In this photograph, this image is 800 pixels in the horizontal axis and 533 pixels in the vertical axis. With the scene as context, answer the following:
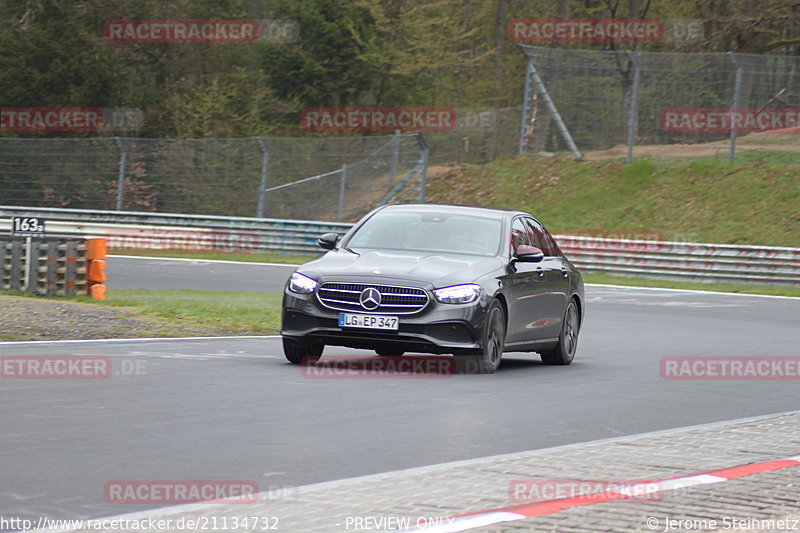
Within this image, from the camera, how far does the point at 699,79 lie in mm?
35281

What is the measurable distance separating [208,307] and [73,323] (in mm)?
4202

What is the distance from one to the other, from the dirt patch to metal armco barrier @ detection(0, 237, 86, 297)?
5.95ft

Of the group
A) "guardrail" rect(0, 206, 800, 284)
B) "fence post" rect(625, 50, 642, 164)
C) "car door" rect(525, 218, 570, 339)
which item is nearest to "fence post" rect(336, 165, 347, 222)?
"guardrail" rect(0, 206, 800, 284)

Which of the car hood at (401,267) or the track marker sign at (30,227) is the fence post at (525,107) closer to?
the track marker sign at (30,227)

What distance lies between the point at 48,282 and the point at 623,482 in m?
13.4

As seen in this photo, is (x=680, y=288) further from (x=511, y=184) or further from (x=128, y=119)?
(x=128, y=119)

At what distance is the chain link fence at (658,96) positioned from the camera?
1357 inches

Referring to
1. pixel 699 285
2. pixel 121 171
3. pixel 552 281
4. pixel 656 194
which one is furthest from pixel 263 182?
pixel 552 281

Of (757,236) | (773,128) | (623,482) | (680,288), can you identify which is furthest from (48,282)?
(773,128)

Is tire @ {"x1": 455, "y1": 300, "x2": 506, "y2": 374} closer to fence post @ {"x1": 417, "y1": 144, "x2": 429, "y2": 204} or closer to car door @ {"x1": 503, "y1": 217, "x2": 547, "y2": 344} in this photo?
car door @ {"x1": 503, "y1": 217, "x2": 547, "y2": 344}

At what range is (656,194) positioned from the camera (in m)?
36.8

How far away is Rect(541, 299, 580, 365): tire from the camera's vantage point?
13984 mm

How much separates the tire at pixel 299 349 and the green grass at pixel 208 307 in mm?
3762

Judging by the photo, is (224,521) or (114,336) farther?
(114,336)
